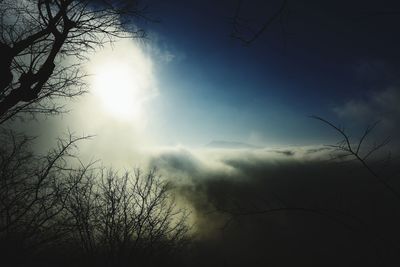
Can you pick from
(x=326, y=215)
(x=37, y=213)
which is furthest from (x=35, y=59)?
(x=326, y=215)

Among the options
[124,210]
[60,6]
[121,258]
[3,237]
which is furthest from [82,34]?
[121,258]

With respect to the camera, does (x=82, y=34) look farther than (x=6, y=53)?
Yes

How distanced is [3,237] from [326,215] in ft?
19.7

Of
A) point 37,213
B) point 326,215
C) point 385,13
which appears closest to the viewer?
point 385,13

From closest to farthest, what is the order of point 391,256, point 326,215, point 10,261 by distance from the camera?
point 391,256 < point 326,215 < point 10,261

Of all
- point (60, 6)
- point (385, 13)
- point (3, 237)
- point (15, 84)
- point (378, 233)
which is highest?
point (60, 6)

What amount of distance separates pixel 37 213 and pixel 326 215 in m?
5.63

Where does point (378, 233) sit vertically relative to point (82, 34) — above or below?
below

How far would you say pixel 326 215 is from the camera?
7.56ft

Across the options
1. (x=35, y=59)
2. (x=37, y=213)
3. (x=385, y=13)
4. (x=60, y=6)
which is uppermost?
(x=60, y=6)

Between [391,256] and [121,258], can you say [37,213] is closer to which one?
[391,256]

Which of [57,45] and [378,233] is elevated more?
[57,45]

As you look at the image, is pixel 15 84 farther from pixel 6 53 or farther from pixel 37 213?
pixel 37 213

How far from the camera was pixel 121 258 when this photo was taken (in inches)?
630
